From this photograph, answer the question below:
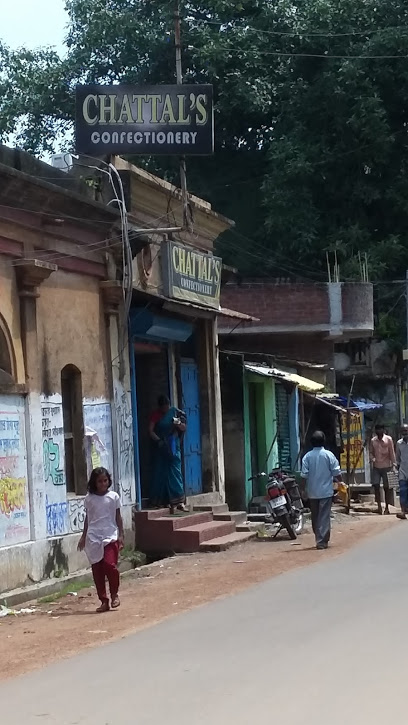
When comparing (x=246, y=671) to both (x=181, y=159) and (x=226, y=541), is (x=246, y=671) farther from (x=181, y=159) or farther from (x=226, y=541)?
(x=181, y=159)

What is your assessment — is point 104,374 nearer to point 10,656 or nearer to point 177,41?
point 177,41

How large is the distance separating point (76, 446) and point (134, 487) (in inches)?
66.3

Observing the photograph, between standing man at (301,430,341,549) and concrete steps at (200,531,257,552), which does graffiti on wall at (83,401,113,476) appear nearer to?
concrete steps at (200,531,257,552)

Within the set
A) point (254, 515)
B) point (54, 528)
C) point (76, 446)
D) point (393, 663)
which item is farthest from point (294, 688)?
point (254, 515)

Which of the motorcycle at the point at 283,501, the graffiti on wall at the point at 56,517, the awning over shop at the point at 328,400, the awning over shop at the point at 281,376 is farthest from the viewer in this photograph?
the awning over shop at the point at 328,400

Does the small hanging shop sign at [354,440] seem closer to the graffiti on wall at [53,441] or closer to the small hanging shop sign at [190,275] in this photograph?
the small hanging shop sign at [190,275]

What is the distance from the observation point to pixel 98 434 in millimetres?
14680

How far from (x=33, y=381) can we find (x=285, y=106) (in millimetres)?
21558

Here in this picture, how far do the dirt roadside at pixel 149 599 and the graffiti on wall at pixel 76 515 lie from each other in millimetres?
975

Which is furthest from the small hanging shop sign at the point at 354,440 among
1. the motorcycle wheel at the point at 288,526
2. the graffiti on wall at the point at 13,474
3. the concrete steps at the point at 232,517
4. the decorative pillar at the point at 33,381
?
Answer: the graffiti on wall at the point at 13,474

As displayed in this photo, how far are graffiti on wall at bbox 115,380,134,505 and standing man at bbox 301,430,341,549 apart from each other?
2.46 metres

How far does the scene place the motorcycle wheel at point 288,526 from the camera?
1631cm

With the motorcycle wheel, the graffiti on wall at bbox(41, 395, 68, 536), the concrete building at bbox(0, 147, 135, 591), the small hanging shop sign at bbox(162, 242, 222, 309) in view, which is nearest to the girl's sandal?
the concrete building at bbox(0, 147, 135, 591)

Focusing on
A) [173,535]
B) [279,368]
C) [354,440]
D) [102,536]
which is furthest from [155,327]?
[354,440]
